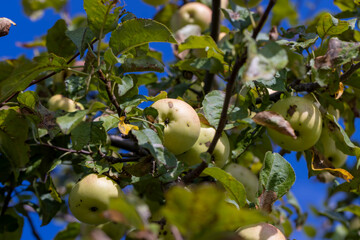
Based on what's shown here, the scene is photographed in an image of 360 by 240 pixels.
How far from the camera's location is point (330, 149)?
1.99 m

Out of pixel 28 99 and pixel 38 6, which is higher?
pixel 38 6

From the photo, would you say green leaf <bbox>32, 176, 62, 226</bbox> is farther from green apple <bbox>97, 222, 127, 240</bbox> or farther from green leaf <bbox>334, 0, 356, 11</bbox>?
green leaf <bbox>334, 0, 356, 11</bbox>

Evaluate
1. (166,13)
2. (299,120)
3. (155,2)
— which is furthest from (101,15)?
(155,2)

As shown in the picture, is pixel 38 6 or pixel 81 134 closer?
pixel 81 134

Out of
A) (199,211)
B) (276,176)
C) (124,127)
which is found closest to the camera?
(199,211)

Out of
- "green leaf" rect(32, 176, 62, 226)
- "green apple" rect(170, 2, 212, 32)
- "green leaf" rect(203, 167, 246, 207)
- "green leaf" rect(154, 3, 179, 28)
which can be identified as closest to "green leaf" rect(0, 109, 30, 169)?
"green leaf" rect(32, 176, 62, 226)

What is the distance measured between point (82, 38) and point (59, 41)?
0.57 meters

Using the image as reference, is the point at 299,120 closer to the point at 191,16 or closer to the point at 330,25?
the point at 330,25

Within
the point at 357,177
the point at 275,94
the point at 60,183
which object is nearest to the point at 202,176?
the point at 275,94

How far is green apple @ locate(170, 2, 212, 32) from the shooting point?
281cm

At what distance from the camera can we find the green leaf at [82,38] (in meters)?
1.50

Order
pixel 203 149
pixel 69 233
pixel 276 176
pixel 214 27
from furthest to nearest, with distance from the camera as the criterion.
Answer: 1. pixel 214 27
2. pixel 69 233
3. pixel 203 149
4. pixel 276 176

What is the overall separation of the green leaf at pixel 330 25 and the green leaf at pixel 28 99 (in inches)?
40.2

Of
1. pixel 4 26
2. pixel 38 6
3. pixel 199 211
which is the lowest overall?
pixel 199 211
